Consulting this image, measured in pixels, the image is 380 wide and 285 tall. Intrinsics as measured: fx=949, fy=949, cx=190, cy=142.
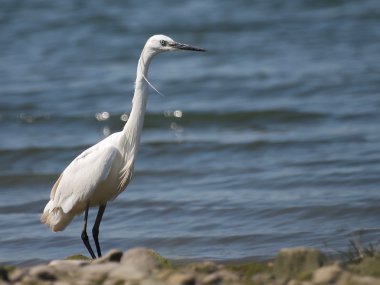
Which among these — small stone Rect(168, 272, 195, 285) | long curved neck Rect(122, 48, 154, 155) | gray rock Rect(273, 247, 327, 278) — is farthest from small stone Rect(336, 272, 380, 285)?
long curved neck Rect(122, 48, 154, 155)

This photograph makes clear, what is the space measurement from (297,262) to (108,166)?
7.06 ft

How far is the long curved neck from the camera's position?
7.40 m

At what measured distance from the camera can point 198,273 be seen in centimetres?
578

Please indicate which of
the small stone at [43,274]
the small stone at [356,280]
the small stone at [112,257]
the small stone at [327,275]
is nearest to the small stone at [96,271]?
the small stone at [43,274]

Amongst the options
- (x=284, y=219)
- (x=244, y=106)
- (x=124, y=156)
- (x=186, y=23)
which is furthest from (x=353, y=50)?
(x=124, y=156)

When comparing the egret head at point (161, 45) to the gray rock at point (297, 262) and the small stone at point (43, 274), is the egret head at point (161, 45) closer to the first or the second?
the gray rock at point (297, 262)

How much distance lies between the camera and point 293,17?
65.2 ft

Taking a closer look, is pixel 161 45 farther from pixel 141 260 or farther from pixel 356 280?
pixel 356 280

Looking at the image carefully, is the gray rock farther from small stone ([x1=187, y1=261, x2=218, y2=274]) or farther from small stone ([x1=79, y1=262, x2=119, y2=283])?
small stone ([x1=79, y1=262, x2=119, y2=283])

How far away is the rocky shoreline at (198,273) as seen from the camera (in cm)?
534

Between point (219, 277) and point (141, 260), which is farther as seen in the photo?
point (141, 260)

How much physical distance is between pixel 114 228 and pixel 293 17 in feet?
38.2

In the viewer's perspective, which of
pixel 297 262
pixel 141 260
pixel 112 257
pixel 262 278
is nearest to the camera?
pixel 262 278

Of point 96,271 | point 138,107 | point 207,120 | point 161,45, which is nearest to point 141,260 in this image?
point 96,271
